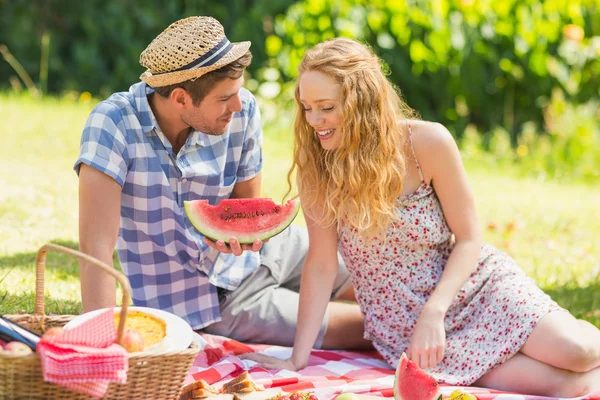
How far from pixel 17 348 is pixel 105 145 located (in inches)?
47.5

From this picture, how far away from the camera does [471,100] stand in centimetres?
935

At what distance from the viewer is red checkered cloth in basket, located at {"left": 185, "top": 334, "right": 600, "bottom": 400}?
370 cm

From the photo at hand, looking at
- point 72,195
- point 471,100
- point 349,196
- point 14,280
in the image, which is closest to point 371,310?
point 349,196

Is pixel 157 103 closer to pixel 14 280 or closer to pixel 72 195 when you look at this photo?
pixel 14 280

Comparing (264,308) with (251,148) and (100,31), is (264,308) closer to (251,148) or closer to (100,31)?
(251,148)

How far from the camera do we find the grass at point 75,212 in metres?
4.98

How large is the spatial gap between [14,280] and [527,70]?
20.8 feet

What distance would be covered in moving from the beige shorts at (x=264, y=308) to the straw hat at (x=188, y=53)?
3.90 feet

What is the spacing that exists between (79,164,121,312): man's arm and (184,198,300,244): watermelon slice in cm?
34

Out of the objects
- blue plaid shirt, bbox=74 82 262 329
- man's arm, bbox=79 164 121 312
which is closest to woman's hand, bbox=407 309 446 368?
blue plaid shirt, bbox=74 82 262 329

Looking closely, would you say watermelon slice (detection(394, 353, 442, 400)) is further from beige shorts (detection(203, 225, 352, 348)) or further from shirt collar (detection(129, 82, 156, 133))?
shirt collar (detection(129, 82, 156, 133))

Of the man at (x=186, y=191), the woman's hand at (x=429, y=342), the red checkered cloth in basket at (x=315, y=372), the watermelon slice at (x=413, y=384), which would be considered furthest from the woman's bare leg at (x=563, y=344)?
the man at (x=186, y=191)

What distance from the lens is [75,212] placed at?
6.29 metres

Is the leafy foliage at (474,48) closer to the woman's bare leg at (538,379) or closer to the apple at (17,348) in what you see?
the woman's bare leg at (538,379)
